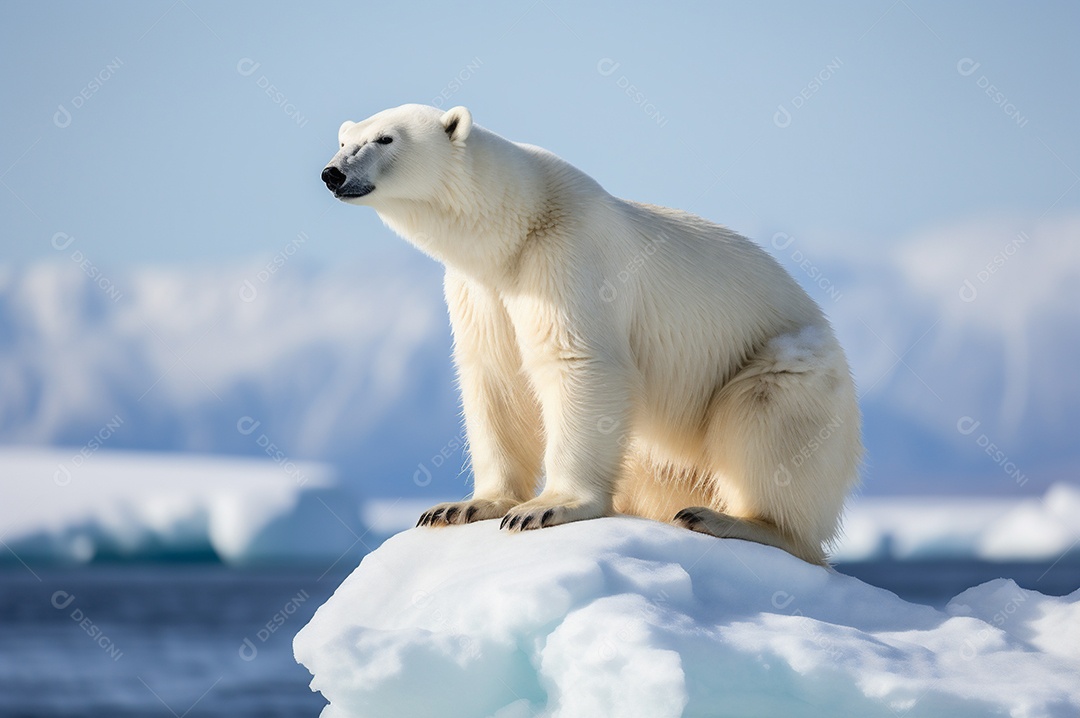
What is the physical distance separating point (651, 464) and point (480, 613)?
6.71ft

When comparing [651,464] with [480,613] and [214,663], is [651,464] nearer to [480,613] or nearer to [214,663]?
[480,613]

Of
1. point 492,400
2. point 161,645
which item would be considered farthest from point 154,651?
point 492,400

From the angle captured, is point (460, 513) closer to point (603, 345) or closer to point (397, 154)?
point (603, 345)

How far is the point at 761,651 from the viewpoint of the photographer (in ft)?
14.2

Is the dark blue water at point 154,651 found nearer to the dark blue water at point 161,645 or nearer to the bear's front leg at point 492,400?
the dark blue water at point 161,645

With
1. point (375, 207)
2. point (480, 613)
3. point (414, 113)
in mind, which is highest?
point (414, 113)

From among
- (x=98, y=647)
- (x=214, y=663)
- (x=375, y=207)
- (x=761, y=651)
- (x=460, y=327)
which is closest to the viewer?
(x=761, y=651)

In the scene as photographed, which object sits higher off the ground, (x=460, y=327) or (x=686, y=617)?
(x=460, y=327)

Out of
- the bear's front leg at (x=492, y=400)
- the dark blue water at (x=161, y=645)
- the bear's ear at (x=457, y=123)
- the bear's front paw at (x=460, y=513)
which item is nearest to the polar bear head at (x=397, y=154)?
the bear's ear at (x=457, y=123)

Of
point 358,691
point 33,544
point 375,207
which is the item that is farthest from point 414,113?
point 33,544

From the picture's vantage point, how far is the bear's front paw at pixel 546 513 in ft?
16.8

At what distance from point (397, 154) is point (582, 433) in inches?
61.8

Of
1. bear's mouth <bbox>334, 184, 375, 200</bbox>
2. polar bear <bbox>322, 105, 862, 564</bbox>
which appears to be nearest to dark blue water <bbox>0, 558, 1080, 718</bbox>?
polar bear <bbox>322, 105, 862, 564</bbox>

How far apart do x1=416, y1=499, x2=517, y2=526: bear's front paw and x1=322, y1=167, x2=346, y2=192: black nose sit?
5.39 ft
